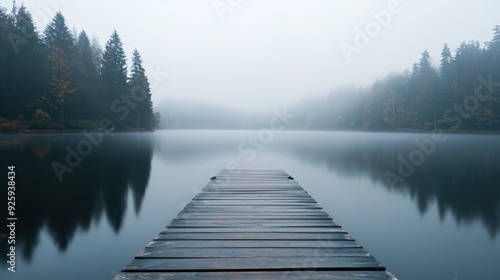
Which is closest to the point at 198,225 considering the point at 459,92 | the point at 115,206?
the point at 115,206

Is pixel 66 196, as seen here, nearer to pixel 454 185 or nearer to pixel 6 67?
pixel 454 185

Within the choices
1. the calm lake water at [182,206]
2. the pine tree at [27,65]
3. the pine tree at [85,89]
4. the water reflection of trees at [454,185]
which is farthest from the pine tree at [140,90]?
the water reflection of trees at [454,185]

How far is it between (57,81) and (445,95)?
78.3 m

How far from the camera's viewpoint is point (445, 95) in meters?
62.1

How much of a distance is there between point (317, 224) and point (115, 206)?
7.73 metres

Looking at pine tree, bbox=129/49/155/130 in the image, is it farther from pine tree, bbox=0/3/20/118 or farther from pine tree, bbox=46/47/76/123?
pine tree, bbox=0/3/20/118

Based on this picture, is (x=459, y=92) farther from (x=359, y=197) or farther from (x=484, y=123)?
(x=359, y=197)

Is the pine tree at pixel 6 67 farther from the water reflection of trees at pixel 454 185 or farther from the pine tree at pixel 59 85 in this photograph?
the water reflection of trees at pixel 454 185

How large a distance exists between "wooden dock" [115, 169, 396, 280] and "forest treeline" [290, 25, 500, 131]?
66.1m

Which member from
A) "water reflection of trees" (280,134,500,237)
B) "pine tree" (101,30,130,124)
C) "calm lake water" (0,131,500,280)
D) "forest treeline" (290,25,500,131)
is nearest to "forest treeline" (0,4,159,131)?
"pine tree" (101,30,130,124)

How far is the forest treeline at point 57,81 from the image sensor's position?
135 feet

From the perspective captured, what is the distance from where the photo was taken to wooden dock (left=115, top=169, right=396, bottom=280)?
11.2 feet

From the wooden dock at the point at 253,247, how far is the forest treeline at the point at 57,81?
146 ft

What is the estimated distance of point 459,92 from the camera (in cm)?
6034
